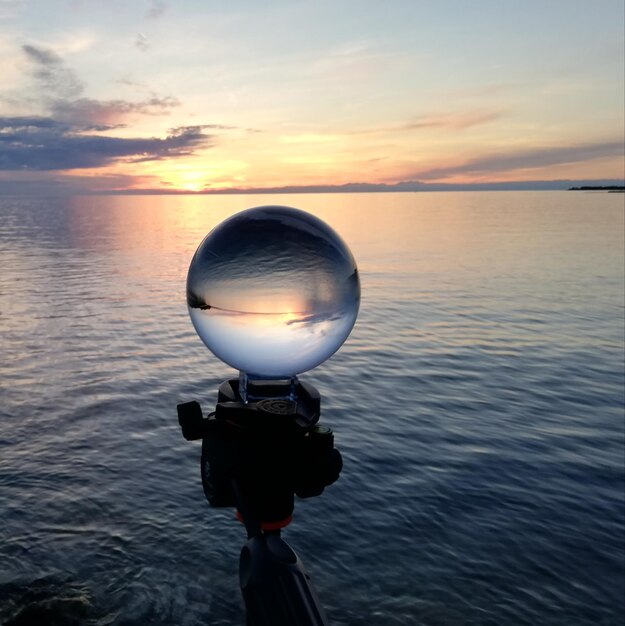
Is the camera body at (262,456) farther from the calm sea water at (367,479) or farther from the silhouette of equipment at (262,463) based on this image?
the calm sea water at (367,479)

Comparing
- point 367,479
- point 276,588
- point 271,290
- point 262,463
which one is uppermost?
point 271,290

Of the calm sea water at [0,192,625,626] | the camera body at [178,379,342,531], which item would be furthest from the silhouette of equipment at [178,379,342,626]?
the calm sea water at [0,192,625,626]

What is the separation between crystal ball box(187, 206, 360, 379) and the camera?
2227 mm

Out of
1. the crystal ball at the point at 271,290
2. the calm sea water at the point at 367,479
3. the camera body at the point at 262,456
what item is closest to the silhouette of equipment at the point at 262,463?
the camera body at the point at 262,456

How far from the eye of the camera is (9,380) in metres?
16.4

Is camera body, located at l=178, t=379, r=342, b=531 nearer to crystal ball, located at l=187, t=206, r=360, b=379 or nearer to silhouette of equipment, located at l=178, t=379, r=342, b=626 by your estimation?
silhouette of equipment, located at l=178, t=379, r=342, b=626

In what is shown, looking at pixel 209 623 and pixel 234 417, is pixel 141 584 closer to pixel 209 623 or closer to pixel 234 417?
pixel 209 623

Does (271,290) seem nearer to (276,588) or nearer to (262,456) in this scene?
(262,456)

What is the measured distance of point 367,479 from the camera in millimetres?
10875

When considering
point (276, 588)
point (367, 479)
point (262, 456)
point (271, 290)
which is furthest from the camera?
point (367, 479)

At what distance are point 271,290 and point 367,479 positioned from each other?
933cm

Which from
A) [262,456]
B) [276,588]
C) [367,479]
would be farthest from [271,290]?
[367,479]

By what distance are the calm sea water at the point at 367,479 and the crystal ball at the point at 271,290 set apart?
617 cm

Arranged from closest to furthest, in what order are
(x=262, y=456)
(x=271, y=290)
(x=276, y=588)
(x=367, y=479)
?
(x=276, y=588)
(x=262, y=456)
(x=271, y=290)
(x=367, y=479)
